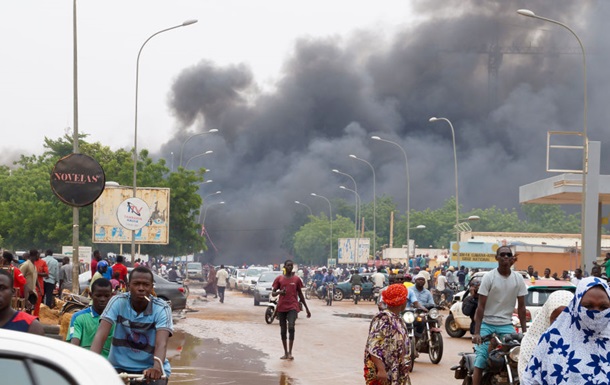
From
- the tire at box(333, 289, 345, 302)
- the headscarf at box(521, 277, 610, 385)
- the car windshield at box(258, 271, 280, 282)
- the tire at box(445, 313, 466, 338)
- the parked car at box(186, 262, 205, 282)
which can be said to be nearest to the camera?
the headscarf at box(521, 277, 610, 385)

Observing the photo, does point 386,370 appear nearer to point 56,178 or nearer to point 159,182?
point 56,178

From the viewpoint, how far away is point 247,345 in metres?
20.1

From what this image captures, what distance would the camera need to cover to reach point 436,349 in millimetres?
16828

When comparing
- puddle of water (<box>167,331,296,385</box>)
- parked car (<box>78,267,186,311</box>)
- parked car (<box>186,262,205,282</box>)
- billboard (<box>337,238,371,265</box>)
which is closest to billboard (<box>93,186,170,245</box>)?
parked car (<box>78,267,186,311</box>)

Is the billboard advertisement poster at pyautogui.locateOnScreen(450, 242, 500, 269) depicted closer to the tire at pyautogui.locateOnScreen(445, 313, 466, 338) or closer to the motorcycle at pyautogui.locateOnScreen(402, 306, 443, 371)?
the tire at pyautogui.locateOnScreen(445, 313, 466, 338)

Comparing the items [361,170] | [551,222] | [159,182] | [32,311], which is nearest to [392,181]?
[361,170]

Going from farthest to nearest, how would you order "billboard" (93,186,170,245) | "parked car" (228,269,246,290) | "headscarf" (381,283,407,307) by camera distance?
"parked car" (228,269,246,290) → "billboard" (93,186,170,245) → "headscarf" (381,283,407,307)

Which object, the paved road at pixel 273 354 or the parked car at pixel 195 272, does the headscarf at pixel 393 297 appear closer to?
the paved road at pixel 273 354

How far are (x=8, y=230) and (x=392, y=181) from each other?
91.2 m

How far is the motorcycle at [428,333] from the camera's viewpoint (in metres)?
16.6

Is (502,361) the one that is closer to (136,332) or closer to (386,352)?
(386,352)

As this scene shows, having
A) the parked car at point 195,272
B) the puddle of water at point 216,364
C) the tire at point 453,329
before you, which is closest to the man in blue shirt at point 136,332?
the puddle of water at point 216,364

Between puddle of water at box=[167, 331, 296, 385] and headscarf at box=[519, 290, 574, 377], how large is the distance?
268 inches

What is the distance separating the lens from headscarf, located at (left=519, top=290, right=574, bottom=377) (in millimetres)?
6703
